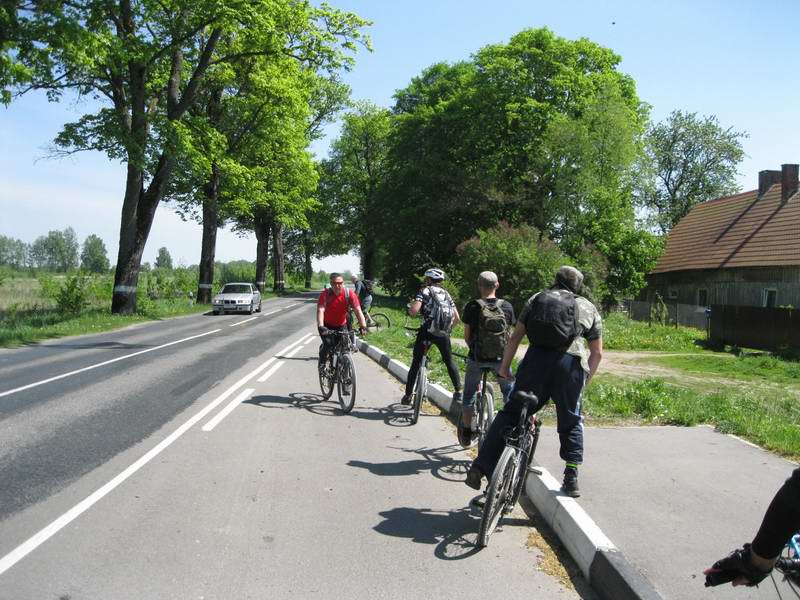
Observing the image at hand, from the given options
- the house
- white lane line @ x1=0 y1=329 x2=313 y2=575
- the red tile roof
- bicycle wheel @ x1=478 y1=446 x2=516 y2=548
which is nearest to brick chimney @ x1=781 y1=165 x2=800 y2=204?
the house

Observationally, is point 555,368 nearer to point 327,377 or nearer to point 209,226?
point 327,377

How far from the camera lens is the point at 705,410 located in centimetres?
882

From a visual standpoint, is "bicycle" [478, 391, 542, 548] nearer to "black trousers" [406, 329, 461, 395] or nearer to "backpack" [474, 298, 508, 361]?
"backpack" [474, 298, 508, 361]

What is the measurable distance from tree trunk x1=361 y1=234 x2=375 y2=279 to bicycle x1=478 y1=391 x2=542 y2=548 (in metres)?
55.9

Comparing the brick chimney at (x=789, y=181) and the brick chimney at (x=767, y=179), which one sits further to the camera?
the brick chimney at (x=767, y=179)

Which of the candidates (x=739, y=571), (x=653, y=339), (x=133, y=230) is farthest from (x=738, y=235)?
(x=739, y=571)

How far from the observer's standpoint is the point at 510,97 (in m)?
36.9

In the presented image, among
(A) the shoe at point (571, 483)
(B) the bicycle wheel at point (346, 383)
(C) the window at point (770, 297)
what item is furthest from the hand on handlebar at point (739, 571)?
(C) the window at point (770, 297)

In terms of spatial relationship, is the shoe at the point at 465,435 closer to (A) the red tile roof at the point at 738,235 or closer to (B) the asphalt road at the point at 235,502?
(B) the asphalt road at the point at 235,502

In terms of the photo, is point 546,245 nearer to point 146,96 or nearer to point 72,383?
point 146,96

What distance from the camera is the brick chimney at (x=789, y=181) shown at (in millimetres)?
32844

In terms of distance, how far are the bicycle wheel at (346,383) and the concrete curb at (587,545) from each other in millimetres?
3621

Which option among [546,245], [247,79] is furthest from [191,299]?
[546,245]

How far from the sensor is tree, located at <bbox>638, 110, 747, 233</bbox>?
196 ft
